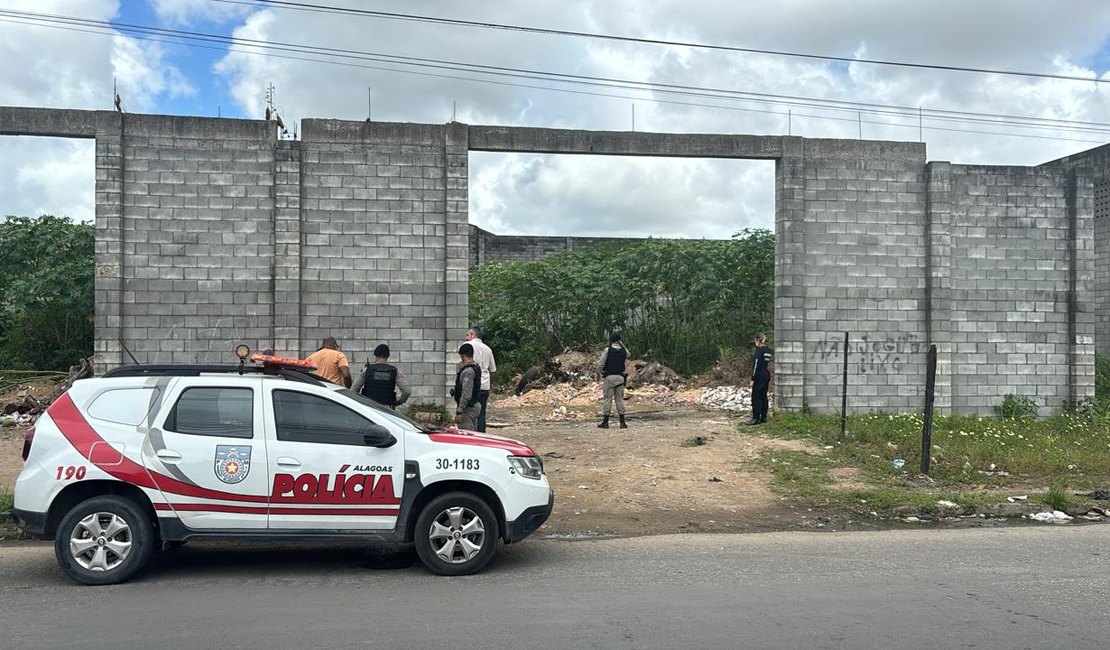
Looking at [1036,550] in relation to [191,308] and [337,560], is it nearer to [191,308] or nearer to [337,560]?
[337,560]

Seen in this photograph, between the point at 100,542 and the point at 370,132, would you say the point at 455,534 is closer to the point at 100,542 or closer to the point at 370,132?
the point at 100,542

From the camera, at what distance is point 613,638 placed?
532 cm

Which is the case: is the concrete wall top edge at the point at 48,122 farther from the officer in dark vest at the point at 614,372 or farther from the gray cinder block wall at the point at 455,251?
the officer in dark vest at the point at 614,372

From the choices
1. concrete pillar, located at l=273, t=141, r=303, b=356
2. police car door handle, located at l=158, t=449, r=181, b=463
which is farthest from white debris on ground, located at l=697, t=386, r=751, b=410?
police car door handle, located at l=158, t=449, r=181, b=463

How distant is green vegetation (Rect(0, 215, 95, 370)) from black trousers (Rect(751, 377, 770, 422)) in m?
13.6

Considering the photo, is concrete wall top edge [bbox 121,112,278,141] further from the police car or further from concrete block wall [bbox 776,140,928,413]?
concrete block wall [bbox 776,140,928,413]

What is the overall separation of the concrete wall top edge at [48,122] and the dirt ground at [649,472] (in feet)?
14.4

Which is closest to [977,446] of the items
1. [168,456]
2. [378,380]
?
[378,380]

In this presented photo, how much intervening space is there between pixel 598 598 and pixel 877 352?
10.3 metres

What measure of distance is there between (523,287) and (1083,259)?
12296 mm

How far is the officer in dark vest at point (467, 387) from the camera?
10.5m

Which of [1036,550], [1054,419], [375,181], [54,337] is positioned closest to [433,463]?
[1036,550]

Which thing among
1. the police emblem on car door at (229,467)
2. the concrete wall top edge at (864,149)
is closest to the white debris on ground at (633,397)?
the concrete wall top edge at (864,149)

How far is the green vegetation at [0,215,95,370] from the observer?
1838 cm
